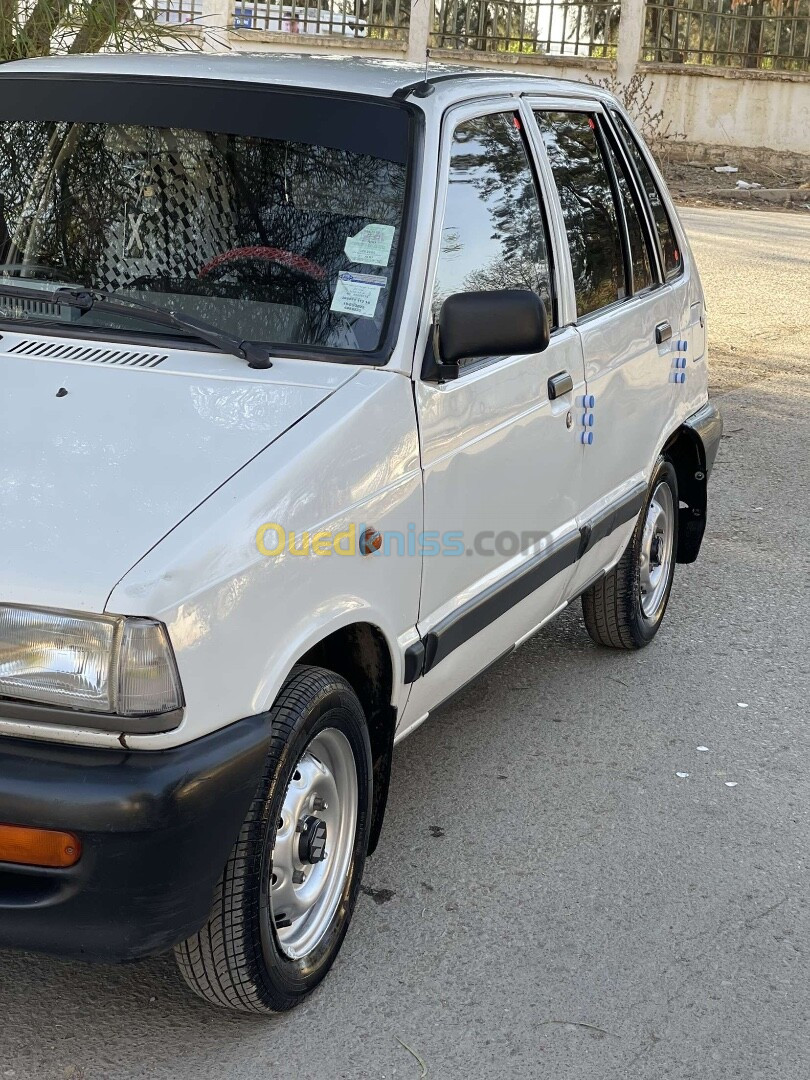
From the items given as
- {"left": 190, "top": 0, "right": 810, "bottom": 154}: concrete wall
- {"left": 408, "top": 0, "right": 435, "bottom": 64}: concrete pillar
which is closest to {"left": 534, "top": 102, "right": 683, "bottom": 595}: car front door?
{"left": 190, "top": 0, "right": 810, "bottom": 154}: concrete wall

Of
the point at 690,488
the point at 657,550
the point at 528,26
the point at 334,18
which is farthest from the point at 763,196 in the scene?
the point at 657,550

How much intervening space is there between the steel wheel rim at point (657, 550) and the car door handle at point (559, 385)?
1.28m

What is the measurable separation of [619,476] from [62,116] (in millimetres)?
2115

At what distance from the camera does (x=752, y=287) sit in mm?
14148

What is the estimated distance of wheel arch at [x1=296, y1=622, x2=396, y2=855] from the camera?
10.3ft

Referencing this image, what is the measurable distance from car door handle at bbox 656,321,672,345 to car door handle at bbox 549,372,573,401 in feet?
3.27

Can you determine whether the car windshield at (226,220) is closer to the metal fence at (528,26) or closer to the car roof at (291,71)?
the car roof at (291,71)

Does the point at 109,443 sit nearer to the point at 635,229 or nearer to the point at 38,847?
the point at 38,847

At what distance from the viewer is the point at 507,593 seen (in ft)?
12.5

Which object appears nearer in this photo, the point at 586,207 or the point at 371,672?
the point at 371,672

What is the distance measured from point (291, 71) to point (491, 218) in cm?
68

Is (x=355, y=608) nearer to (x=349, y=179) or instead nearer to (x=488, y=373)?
(x=488, y=373)

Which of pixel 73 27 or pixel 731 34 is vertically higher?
pixel 731 34

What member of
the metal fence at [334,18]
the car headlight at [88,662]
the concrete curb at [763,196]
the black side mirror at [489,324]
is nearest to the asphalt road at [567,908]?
the car headlight at [88,662]
